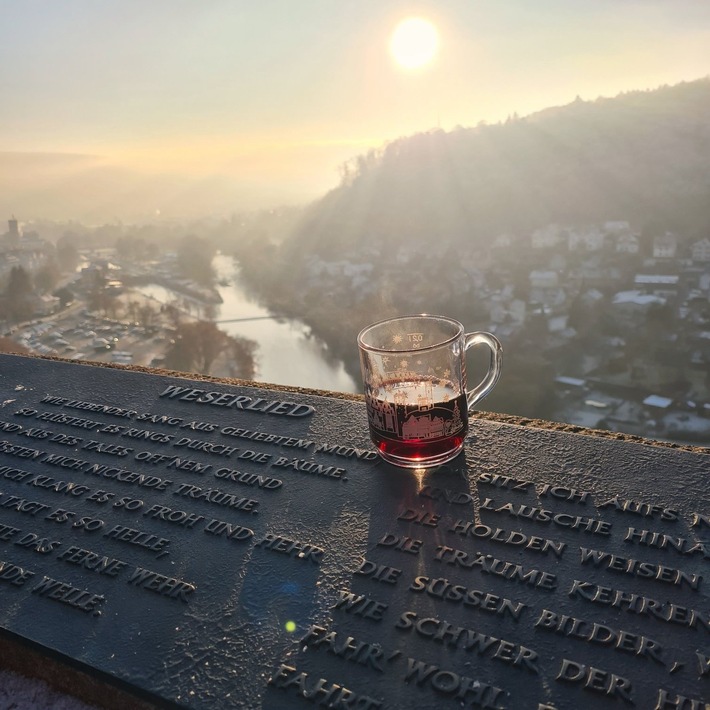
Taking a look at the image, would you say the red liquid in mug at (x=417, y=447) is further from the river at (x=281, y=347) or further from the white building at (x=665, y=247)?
the white building at (x=665, y=247)

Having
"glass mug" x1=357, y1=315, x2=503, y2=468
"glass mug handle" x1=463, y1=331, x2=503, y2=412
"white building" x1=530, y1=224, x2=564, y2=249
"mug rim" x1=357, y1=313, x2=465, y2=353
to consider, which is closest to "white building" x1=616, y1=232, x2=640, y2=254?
"white building" x1=530, y1=224, x2=564, y2=249

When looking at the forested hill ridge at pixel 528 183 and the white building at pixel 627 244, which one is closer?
the white building at pixel 627 244

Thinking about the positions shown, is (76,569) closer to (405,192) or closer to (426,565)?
(426,565)

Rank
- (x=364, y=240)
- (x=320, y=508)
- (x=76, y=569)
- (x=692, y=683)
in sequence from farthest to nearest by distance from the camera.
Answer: (x=364, y=240)
(x=320, y=508)
(x=76, y=569)
(x=692, y=683)

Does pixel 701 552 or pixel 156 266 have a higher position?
pixel 701 552

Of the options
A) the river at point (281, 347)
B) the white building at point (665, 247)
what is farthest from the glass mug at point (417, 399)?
the white building at point (665, 247)

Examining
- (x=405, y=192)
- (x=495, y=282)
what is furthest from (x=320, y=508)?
(x=405, y=192)
